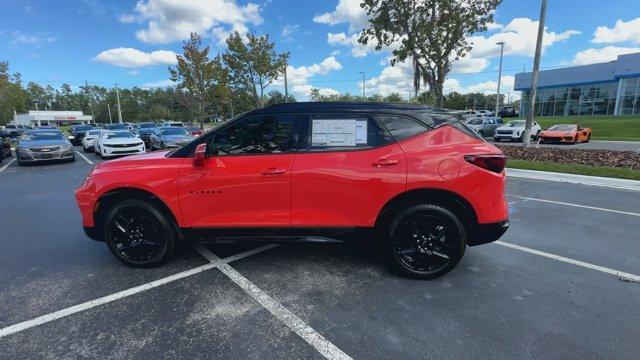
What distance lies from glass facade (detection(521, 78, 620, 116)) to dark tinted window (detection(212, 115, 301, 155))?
46.1m

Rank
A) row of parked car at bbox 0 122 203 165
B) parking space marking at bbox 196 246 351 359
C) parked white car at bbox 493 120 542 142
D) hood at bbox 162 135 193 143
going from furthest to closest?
parked white car at bbox 493 120 542 142
hood at bbox 162 135 193 143
row of parked car at bbox 0 122 203 165
parking space marking at bbox 196 246 351 359

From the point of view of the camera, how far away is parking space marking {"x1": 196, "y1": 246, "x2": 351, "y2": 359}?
2.47 metres

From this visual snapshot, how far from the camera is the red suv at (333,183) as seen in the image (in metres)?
3.32

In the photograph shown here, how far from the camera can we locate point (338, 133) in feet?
11.4

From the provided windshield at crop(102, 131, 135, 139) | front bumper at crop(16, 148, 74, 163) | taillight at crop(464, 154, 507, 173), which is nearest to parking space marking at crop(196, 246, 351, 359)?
taillight at crop(464, 154, 507, 173)

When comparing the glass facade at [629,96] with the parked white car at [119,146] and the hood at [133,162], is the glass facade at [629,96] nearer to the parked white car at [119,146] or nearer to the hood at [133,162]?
the parked white car at [119,146]

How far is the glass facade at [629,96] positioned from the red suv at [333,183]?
52.5m

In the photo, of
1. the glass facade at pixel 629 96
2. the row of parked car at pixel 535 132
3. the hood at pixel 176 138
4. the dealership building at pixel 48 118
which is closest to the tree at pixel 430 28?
the row of parked car at pixel 535 132

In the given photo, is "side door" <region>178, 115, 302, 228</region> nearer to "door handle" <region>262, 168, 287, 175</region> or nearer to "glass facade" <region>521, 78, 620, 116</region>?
"door handle" <region>262, 168, 287, 175</region>

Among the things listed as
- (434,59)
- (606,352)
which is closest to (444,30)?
(434,59)

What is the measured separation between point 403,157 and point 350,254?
1.50m

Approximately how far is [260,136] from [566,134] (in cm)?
2181

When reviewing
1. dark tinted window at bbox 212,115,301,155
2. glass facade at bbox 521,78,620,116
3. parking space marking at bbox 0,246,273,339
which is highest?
glass facade at bbox 521,78,620,116

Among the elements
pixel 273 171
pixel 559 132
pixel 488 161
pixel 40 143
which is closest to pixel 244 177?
pixel 273 171
